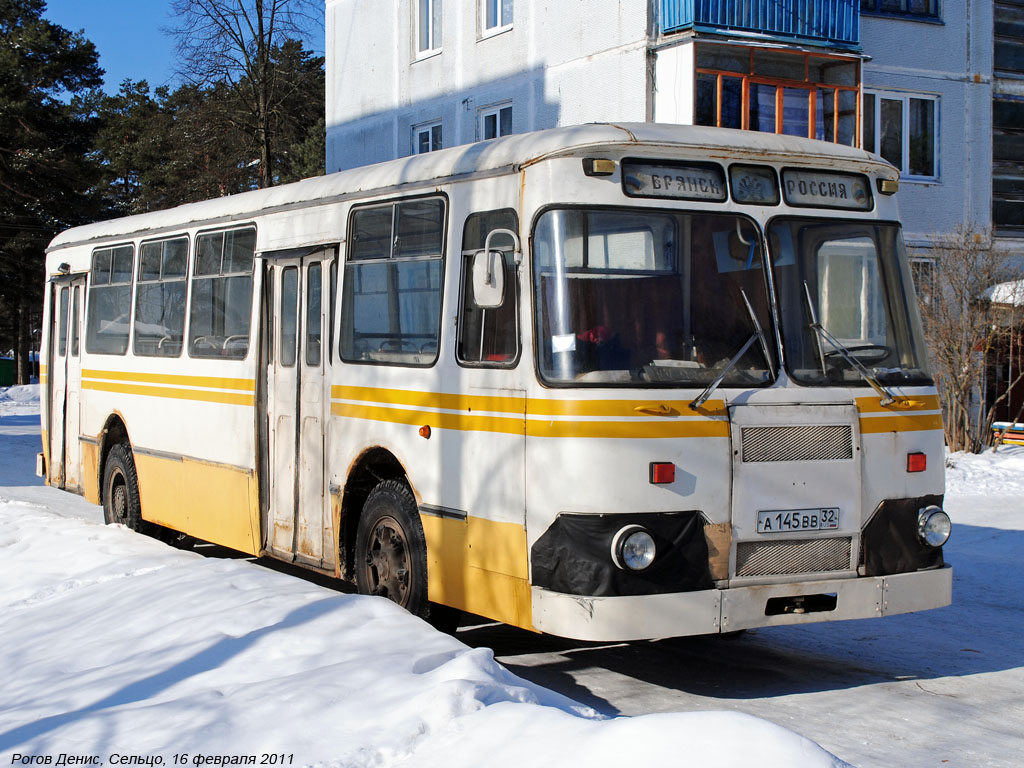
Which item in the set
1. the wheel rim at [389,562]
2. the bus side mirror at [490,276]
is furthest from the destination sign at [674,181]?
the wheel rim at [389,562]

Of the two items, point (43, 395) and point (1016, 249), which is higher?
point (1016, 249)

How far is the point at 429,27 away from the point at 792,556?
23.6 meters

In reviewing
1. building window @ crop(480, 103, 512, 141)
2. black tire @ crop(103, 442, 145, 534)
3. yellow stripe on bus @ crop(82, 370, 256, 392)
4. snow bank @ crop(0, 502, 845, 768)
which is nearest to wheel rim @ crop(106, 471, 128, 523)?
black tire @ crop(103, 442, 145, 534)

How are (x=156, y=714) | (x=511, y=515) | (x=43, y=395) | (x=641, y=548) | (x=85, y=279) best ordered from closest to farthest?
(x=156, y=714) < (x=641, y=548) < (x=511, y=515) < (x=85, y=279) < (x=43, y=395)

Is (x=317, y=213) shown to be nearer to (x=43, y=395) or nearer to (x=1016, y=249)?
(x=43, y=395)

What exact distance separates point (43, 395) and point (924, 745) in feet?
38.0

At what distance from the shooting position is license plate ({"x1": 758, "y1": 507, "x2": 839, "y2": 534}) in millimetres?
6777

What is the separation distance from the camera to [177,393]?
448 inches

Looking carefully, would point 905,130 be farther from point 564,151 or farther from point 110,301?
point 564,151

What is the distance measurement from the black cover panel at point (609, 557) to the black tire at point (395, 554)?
137 centimetres

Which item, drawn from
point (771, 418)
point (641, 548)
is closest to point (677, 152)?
point (771, 418)

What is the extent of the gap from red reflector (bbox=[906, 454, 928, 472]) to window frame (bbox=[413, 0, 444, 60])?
22117mm

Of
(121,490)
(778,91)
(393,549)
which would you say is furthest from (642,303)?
(778,91)

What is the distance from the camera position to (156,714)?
17.7ft
